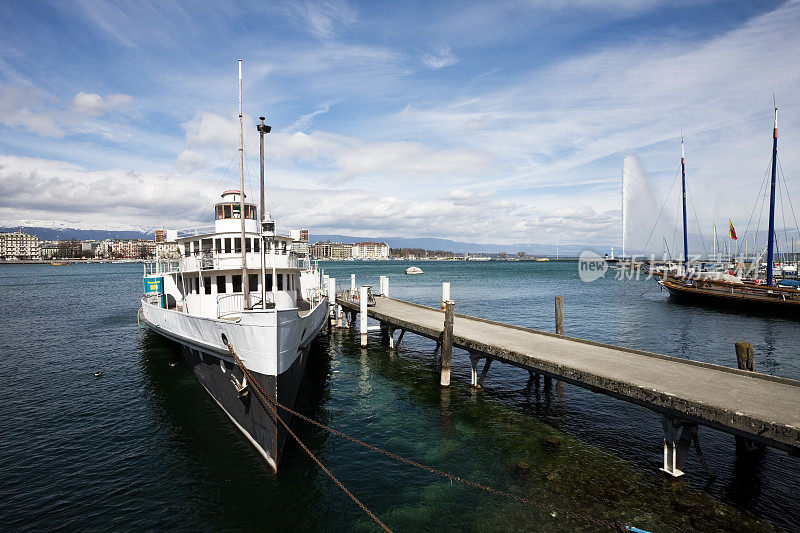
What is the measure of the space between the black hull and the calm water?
493mm

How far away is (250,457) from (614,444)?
1118cm

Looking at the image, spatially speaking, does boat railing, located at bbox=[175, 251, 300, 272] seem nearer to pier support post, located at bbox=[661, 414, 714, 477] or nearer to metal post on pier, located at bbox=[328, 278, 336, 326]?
metal post on pier, located at bbox=[328, 278, 336, 326]

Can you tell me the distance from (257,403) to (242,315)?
272cm

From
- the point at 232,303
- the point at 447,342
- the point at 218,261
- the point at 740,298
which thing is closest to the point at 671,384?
the point at 447,342

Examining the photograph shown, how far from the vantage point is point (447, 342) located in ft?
55.8

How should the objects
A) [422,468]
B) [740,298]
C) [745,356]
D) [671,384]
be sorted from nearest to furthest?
[671,384], [422,468], [745,356], [740,298]

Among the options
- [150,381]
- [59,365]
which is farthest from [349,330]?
[59,365]

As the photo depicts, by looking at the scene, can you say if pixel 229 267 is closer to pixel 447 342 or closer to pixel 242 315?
pixel 242 315

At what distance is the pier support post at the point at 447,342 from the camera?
55.1 ft

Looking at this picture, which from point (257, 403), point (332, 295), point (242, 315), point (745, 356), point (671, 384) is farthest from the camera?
point (332, 295)

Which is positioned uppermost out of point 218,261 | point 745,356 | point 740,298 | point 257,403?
point 218,261

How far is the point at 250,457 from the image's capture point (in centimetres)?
1170

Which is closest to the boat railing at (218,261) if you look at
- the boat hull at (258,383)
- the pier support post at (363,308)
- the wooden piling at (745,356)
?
the boat hull at (258,383)

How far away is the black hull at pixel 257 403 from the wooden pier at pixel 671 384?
24.9ft
